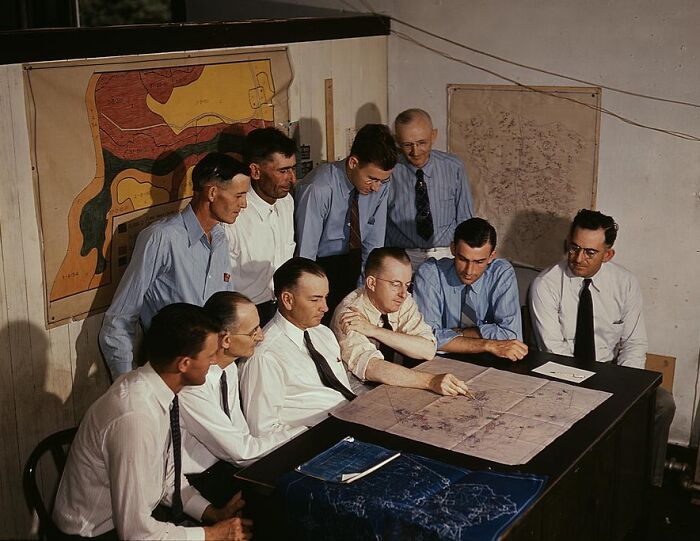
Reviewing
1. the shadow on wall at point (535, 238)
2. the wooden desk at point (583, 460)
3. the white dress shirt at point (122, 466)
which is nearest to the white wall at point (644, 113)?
the shadow on wall at point (535, 238)

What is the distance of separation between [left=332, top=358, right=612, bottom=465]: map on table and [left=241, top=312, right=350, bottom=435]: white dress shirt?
0.17m

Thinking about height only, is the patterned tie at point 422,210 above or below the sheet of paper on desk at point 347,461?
above

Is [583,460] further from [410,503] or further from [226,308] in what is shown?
[226,308]

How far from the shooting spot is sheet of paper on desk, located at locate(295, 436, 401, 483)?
117 inches

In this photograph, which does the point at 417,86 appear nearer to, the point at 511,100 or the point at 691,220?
the point at 511,100

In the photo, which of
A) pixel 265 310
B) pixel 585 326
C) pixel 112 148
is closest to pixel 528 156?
pixel 585 326

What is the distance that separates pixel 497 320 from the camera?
176 inches

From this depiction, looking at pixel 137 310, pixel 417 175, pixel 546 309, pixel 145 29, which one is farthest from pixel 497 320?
pixel 145 29

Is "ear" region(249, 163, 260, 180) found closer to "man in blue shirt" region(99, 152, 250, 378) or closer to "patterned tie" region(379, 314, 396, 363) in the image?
"man in blue shirt" region(99, 152, 250, 378)

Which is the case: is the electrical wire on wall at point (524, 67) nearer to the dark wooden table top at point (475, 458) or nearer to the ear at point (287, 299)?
the dark wooden table top at point (475, 458)

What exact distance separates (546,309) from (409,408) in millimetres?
1477

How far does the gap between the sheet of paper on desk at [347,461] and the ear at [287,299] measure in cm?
64

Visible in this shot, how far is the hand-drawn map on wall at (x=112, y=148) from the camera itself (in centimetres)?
378

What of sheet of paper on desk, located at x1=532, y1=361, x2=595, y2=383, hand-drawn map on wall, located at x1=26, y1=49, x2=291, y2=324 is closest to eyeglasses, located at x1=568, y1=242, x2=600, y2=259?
sheet of paper on desk, located at x1=532, y1=361, x2=595, y2=383
